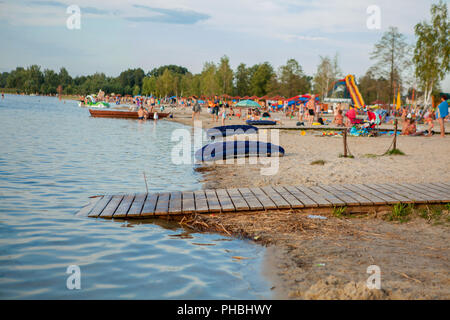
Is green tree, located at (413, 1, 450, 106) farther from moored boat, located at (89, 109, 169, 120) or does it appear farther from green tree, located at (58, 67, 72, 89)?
green tree, located at (58, 67, 72, 89)

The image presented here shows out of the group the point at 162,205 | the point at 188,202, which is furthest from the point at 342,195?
the point at 162,205

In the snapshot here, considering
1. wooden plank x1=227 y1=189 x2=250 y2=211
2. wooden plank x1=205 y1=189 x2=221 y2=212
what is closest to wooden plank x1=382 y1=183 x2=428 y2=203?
wooden plank x1=227 y1=189 x2=250 y2=211

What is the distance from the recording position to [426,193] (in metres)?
6.93

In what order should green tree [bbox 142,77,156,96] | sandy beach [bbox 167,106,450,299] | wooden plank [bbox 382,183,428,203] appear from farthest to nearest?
green tree [bbox 142,77,156,96], wooden plank [bbox 382,183,428,203], sandy beach [bbox 167,106,450,299]

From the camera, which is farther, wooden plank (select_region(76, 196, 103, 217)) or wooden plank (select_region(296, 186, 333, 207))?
wooden plank (select_region(76, 196, 103, 217))

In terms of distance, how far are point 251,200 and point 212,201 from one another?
0.68 meters

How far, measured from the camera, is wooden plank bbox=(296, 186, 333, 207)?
6389mm

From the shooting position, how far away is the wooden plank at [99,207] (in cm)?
646

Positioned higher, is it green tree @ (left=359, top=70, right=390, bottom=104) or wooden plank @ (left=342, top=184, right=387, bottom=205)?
green tree @ (left=359, top=70, right=390, bottom=104)

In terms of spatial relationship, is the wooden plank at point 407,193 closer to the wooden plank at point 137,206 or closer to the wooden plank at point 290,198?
the wooden plank at point 290,198

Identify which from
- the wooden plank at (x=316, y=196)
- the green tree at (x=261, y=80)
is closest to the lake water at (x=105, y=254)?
the wooden plank at (x=316, y=196)

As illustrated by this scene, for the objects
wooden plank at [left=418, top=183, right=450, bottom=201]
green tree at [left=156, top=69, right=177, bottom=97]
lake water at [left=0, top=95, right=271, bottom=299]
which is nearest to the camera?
lake water at [left=0, top=95, right=271, bottom=299]

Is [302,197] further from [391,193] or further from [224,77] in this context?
[224,77]
